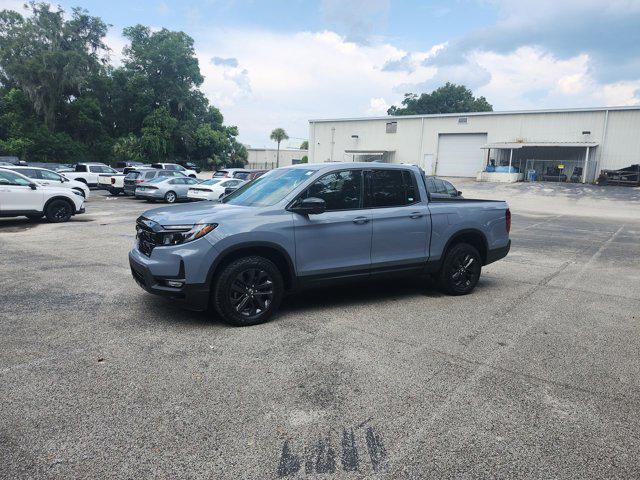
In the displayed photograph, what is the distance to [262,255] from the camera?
5324mm

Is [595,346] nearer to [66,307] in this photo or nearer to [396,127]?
[66,307]

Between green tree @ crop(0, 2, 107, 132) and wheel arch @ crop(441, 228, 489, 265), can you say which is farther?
green tree @ crop(0, 2, 107, 132)

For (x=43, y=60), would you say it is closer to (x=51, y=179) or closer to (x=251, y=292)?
(x=51, y=179)

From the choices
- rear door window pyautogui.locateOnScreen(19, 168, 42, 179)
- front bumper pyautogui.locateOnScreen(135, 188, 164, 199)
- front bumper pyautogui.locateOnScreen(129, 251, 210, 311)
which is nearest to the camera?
front bumper pyautogui.locateOnScreen(129, 251, 210, 311)

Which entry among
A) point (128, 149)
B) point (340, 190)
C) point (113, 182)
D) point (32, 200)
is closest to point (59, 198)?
point (32, 200)

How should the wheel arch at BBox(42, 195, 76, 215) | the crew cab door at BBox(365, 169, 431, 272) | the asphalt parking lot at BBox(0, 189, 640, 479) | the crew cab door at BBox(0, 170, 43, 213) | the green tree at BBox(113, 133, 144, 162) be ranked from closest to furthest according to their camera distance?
the asphalt parking lot at BBox(0, 189, 640, 479) → the crew cab door at BBox(365, 169, 431, 272) → the crew cab door at BBox(0, 170, 43, 213) → the wheel arch at BBox(42, 195, 76, 215) → the green tree at BBox(113, 133, 144, 162)

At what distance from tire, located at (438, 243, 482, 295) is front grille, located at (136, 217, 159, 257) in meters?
3.84

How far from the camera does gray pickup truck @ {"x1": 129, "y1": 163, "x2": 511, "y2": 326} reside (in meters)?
5.01

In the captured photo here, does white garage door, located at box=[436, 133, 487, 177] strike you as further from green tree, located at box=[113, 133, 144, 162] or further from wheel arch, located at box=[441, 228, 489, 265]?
wheel arch, located at box=[441, 228, 489, 265]

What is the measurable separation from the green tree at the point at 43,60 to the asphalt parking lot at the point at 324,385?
149 feet

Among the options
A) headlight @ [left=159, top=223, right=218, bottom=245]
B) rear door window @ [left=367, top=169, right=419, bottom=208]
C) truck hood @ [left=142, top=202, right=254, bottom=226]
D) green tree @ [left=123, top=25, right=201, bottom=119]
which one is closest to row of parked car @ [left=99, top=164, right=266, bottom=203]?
rear door window @ [left=367, top=169, right=419, bottom=208]

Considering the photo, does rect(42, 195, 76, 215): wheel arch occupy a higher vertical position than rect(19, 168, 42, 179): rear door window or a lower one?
lower

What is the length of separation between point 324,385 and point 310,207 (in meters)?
2.07

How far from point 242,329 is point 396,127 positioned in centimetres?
4345
